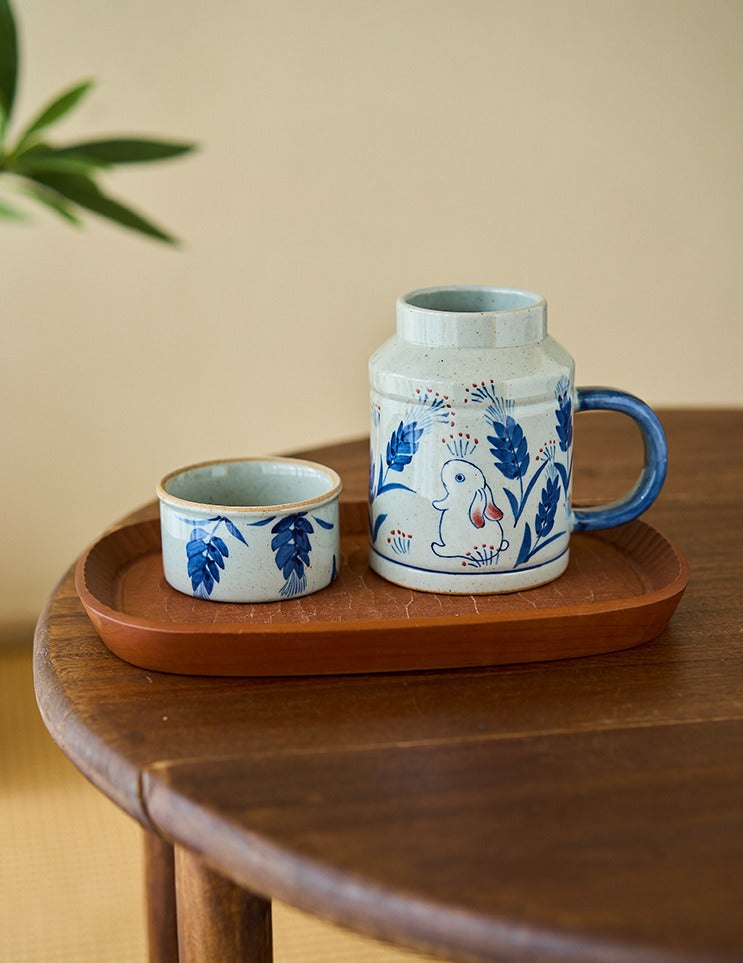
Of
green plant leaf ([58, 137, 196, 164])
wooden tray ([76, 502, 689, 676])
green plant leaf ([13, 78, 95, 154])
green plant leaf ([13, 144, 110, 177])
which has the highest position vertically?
green plant leaf ([13, 78, 95, 154])

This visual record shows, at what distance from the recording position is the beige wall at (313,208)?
1902 millimetres

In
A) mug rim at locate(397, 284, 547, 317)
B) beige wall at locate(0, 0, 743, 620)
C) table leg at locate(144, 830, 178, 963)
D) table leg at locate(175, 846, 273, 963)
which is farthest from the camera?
beige wall at locate(0, 0, 743, 620)

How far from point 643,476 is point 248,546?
0.29 metres

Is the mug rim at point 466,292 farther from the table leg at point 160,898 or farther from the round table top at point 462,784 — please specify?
the table leg at point 160,898

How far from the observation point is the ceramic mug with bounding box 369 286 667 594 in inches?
25.3

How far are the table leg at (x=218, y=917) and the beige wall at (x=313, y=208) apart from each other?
153cm

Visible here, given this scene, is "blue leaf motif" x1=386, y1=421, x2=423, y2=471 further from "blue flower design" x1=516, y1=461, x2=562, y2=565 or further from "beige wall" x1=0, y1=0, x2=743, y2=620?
"beige wall" x1=0, y1=0, x2=743, y2=620

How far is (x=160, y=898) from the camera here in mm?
895

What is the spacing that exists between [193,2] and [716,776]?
178 cm

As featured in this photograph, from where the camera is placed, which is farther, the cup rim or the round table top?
the cup rim

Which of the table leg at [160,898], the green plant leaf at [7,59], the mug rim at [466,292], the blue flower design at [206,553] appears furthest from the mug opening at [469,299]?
the table leg at [160,898]

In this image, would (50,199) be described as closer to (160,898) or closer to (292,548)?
(292,548)

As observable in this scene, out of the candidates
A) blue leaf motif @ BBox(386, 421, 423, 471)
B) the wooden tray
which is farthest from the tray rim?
blue leaf motif @ BBox(386, 421, 423, 471)

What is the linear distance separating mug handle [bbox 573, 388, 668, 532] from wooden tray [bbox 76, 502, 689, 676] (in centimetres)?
4
